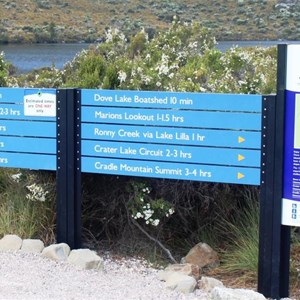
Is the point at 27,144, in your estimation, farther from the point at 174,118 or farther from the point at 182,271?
the point at 182,271

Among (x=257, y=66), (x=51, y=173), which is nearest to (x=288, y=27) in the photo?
(x=257, y=66)

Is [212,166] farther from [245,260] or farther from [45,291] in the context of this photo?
[45,291]

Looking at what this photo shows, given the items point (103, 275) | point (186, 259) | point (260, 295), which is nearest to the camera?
point (260, 295)

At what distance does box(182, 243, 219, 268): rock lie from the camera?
7188 mm

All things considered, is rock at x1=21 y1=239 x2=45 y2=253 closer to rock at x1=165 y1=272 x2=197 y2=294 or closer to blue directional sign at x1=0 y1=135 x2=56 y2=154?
blue directional sign at x1=0 y1=135 x2=56 y2=154

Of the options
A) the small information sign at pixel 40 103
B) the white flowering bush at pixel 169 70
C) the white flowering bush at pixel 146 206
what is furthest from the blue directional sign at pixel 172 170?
the white flowering bush at pixel 169 70

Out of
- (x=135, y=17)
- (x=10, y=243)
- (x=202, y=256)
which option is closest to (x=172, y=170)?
(x=202, y=256)

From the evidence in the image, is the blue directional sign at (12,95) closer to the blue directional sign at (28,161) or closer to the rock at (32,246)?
the blue directional sign at (28,161)

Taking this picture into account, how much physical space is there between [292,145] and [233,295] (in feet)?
4.15

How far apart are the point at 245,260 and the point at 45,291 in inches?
71.9

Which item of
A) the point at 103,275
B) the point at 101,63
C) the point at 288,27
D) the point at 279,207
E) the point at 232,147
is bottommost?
the point at 103,275

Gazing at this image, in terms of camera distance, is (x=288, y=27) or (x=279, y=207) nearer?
(x=279, y=207)

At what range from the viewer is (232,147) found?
6.54m

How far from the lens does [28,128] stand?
7387 mm
